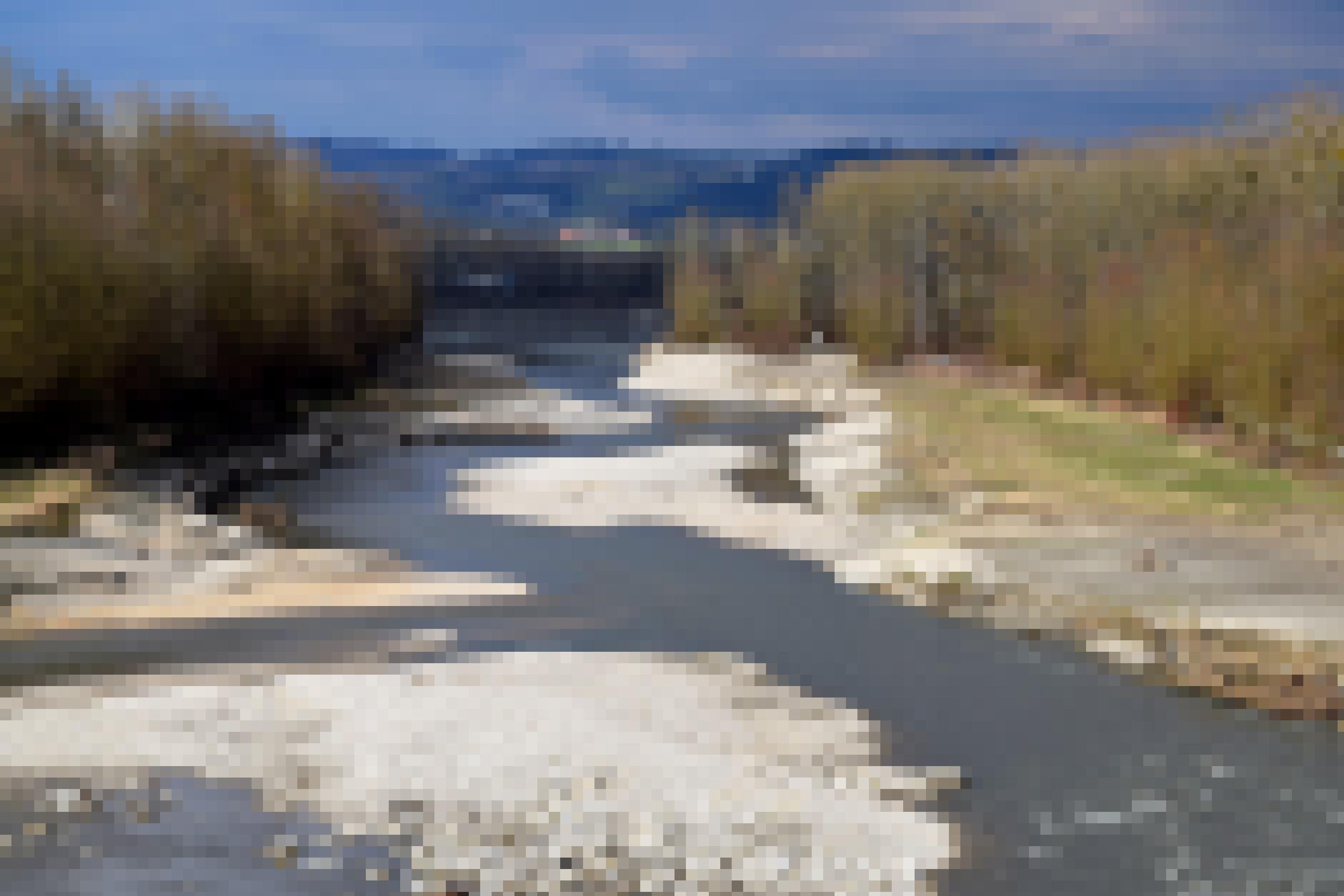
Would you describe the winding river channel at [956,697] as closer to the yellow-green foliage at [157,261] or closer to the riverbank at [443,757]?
the riverbank at [443,757]

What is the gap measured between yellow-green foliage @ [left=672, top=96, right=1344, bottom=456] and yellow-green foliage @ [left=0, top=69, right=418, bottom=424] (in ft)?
49.8

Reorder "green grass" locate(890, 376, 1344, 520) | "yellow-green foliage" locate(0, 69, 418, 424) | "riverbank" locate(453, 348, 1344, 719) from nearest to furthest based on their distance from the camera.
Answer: "riverbank" locate(453, 348, 1344, 719) < "green grass" locate(890, 376, 1344, 520) < "yellow-green foliage" locate(0, 69, 418, 424)

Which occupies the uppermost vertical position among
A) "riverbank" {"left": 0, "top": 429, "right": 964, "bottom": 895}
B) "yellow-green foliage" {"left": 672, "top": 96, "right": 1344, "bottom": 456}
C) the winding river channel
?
"yellow-green foliage" {"left": 672, "top": 96, "right": 1344, "bottom": 456}

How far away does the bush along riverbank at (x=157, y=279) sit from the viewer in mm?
17656

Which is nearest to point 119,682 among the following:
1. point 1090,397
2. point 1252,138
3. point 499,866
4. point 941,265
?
point 499,866

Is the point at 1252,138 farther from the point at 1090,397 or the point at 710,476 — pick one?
the point at 710,476

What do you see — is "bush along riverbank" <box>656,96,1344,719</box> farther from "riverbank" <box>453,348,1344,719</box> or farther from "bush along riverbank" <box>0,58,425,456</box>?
"bush along riverbank" <box>0,58,425,456</box>

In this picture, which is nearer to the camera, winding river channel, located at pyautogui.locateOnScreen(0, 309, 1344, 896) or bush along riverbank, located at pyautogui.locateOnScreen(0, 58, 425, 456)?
winding river channel, located at pyautogui.locateOnScreen(0, 309, 1344, 896)

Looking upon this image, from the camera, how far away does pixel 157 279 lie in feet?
68.1

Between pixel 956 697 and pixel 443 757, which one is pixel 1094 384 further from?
pixel 443 757

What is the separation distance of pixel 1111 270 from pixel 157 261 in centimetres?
1852

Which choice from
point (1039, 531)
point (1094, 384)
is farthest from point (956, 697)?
point (1094, 384)

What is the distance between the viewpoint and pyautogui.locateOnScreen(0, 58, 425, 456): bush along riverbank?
17.7 m

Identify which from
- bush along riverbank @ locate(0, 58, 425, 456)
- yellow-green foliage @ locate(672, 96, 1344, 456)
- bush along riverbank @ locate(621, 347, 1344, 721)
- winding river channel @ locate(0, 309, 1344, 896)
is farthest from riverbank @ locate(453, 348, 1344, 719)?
bush along riverbank @ locate(0, 58, 425, 456)
